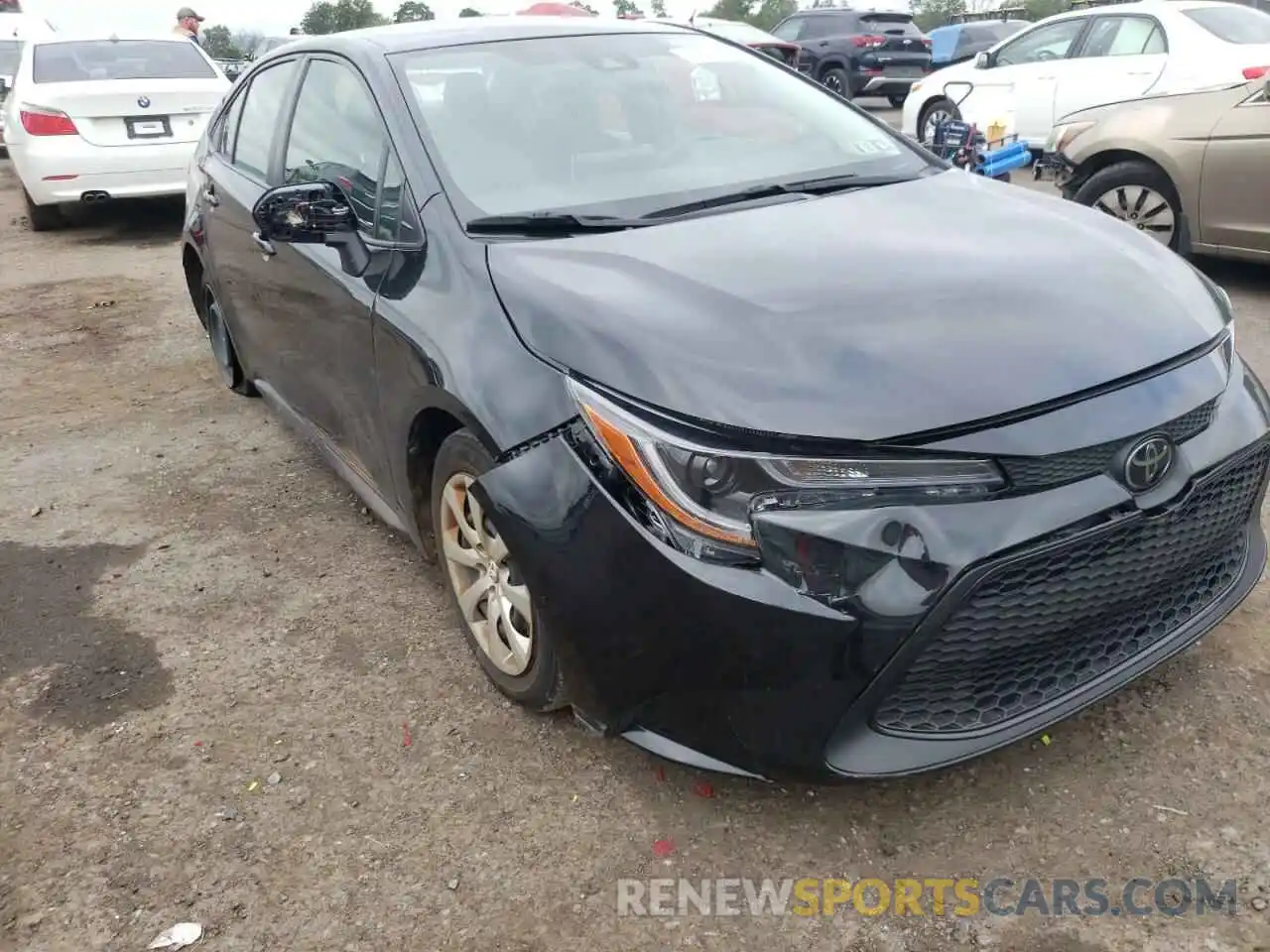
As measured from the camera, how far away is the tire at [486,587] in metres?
2.49

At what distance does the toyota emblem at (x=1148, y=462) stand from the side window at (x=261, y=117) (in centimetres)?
308

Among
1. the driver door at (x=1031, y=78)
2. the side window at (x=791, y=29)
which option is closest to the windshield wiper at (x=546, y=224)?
the driver door at (x=1031, y=78)

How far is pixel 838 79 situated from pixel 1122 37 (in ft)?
32.4

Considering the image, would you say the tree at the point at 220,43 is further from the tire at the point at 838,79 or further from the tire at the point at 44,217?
the tire at the point at 44,217

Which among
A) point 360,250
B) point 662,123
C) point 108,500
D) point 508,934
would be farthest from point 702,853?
point 108,500

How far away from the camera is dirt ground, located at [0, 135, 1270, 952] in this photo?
7.07 ft

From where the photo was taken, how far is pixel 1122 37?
29.9ft

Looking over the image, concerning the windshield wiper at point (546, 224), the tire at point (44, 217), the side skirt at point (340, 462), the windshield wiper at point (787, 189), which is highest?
the windshield wiper at point (787, 189)

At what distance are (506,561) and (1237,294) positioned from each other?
4.94m

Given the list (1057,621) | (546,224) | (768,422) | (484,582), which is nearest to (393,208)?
(546,224)

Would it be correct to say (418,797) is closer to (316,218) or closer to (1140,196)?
(316,218)

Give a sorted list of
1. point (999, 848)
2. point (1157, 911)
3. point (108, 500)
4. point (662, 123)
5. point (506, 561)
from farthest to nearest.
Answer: point (108, 500) → point (662, 123) → point (506, 561) → point (999, 848) → point (1157, 911)

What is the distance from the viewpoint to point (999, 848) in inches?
88.2

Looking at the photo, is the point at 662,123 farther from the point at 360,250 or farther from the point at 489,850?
the point at 489,850
